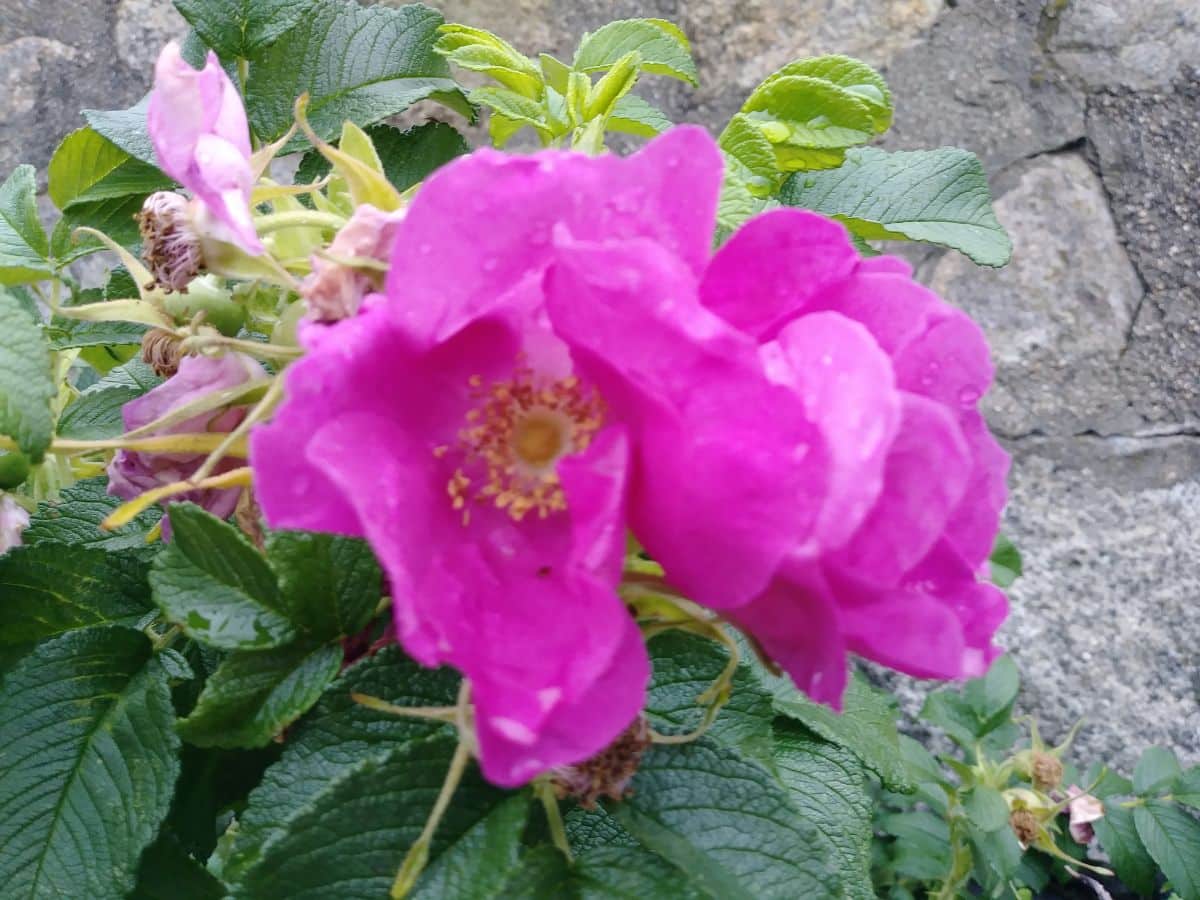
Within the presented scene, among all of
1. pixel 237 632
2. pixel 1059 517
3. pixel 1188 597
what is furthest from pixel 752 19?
pixel 237 632

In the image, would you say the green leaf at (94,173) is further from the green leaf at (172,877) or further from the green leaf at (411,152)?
the green leaf at (172,877)

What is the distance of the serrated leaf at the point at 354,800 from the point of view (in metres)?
0.34

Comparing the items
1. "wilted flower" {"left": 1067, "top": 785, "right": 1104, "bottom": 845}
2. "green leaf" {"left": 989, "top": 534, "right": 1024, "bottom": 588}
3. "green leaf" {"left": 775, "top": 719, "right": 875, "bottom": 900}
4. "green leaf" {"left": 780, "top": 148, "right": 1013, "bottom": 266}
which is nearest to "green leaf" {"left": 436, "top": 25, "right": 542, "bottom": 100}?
"green leaf" {"left": 780, "top": 148, "right": 1013, "bottom": 266}

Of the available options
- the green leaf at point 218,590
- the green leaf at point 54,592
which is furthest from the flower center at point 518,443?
the green leaf at point 54,592

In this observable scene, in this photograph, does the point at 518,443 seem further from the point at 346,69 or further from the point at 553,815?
the point at 346,69

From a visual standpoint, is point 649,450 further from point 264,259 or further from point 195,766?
point 195,766

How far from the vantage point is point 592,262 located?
272mm

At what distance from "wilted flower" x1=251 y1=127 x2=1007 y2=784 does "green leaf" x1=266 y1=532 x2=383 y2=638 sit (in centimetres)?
9

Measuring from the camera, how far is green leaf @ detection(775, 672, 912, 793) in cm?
57

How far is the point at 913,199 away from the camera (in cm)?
61

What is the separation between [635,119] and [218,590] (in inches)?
13.3

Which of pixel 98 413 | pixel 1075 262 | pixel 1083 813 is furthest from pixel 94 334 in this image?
pixel 1075 262

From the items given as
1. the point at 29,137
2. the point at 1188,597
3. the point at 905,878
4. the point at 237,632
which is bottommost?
the point at 905,878

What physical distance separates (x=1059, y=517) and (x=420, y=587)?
1373mm
